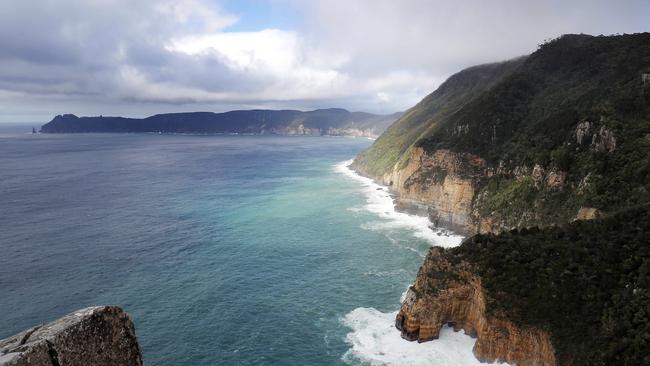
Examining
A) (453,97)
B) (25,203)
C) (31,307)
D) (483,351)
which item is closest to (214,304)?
(31,307)

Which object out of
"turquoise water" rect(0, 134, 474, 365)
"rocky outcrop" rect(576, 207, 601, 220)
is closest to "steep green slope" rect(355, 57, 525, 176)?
"turquoise water" rect(0, 134, 474, 365)

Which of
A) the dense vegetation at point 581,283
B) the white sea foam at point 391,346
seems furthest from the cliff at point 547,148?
the white sea foam at point 391,346

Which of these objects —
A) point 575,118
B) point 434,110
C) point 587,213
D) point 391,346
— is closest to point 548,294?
point 391,346

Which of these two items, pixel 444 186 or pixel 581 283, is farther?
pixel 444 186

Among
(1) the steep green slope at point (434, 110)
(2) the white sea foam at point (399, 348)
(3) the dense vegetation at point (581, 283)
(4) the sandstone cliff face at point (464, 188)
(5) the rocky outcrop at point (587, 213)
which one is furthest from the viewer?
(1) the steep green slope at point (434, 110)

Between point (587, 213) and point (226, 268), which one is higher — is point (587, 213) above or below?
above

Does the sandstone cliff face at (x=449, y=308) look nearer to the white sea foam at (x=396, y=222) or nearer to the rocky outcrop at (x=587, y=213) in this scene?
the rocky outcrop at (x=587, y=213)

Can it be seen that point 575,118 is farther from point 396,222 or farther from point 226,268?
point 226,268
